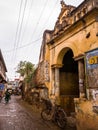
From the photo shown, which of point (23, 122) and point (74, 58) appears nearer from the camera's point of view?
point (74, 58)

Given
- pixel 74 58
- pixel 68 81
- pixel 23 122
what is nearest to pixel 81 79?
pixel 74 58

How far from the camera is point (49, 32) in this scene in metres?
12.4

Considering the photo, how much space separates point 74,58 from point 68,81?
3.23 meters

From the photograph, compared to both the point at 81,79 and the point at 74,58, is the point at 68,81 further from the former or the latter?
the point at 81,79

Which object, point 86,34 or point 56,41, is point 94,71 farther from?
point 56,41

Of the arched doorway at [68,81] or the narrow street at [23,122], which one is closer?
the narrow street at [23,122]

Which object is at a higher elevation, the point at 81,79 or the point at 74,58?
the point at 74,58

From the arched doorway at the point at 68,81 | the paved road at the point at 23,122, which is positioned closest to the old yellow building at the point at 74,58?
the arched doorway at the point at 68,81

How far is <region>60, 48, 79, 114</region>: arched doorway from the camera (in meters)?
10.8

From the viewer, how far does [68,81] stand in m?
11.4

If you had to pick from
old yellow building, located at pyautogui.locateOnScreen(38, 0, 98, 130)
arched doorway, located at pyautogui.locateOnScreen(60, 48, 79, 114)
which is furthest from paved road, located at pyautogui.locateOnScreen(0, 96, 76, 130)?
arched doorway, located at pyautogui.locateOnScreen(60, 48, 79, 114)

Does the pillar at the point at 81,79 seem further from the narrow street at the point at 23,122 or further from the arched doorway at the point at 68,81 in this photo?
the arched doorway at the point at 68,81

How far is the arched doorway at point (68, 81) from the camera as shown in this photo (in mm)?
10812

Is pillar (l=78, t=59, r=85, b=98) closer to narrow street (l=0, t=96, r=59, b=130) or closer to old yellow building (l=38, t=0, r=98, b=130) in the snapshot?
old yellow building (l=38, t=0, r=98, b=130)
